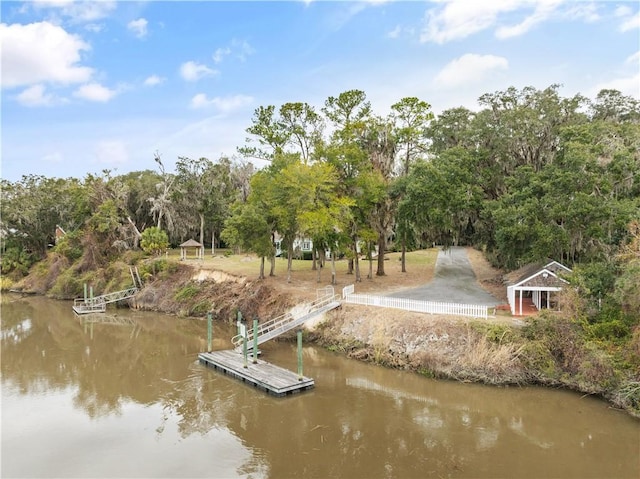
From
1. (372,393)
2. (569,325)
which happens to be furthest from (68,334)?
(569,325)

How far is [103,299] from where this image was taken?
3375 centimetres

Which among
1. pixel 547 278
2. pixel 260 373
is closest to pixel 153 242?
pixel 260 373

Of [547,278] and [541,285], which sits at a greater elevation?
[547,278]

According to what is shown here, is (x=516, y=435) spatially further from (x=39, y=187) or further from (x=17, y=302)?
(x=39, y=187)

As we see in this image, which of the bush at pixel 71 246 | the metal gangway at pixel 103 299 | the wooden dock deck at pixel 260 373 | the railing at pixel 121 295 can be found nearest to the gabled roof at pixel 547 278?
the wooden dock deck at pixel 260 373

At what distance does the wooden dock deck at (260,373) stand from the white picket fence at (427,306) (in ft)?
18.8

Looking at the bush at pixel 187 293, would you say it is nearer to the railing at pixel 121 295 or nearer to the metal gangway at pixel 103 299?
the railing at pixel 121 295

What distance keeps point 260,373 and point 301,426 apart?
4.18m

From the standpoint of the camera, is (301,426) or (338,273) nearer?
(301,426)

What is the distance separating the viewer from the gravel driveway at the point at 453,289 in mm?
23172

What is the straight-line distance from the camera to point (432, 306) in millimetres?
19672

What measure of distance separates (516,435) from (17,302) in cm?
3905

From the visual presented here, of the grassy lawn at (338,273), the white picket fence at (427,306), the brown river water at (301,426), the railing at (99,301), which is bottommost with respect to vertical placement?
the brown river water at (301,426)

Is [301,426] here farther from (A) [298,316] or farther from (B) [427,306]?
(A) [298,316]
